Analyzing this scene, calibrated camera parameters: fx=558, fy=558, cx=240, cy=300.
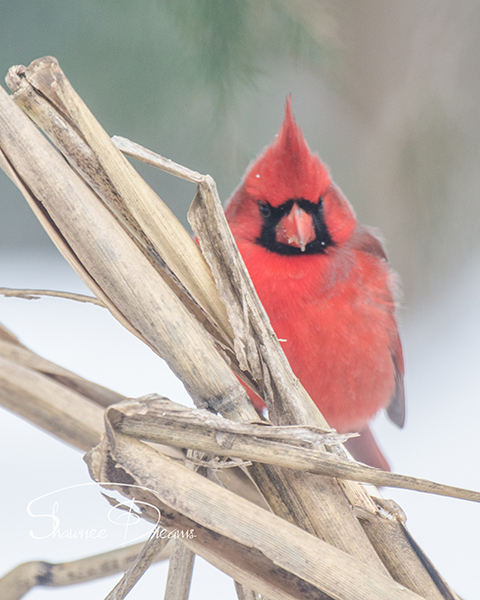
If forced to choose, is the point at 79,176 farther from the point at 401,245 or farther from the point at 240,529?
the point at 401,245

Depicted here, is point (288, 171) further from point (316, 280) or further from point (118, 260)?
point (118, 260)

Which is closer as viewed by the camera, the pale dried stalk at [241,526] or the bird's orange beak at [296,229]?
the pale dried stalk at [241,526]

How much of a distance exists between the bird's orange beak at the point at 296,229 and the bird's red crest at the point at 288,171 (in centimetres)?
1

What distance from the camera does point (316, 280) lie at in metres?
0.46

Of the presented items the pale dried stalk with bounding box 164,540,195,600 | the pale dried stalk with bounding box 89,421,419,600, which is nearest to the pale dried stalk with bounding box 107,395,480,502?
the pale dried stalk with bounding box 89,421,419,600

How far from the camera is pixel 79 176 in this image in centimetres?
20

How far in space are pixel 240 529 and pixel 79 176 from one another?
13 centimetres

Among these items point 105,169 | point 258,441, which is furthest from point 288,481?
point 105,169

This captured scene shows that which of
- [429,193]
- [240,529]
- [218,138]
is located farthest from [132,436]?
[429,193]

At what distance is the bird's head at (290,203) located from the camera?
1.40ft

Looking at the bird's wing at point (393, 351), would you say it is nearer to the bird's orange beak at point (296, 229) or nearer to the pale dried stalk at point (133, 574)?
the bird's orange beak at point (296, 229)

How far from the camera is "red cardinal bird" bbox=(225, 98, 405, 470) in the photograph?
0.44 m

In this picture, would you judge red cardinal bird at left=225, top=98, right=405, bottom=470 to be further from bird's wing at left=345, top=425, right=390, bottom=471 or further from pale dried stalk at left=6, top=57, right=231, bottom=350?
pale dried stalk at left=6, top=57, right=231, bottom=350

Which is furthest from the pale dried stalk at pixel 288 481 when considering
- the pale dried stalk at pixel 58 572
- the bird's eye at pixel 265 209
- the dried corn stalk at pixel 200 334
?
the bird's eye at pixel 265 209
